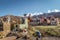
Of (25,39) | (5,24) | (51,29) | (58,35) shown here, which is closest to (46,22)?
(51,29)

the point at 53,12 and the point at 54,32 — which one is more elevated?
the point at 53,12

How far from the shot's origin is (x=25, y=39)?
1516cm

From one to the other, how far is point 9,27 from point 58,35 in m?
5.94

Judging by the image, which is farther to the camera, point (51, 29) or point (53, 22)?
point (53, 22)

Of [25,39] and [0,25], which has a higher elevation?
[0,25]

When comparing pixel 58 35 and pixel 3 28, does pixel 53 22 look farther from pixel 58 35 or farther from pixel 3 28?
pixel 3 28

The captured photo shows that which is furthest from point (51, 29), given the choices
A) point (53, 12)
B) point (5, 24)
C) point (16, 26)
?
point (53, 12)

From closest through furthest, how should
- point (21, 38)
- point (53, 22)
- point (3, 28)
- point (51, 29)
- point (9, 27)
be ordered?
point (21, 38), point (3, 28), point (9, 27), point (51, 29), point (53, 22)

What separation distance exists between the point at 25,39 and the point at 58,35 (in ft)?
18.2

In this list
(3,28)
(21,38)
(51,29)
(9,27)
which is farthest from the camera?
A: (51,29)

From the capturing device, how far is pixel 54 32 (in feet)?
66.5

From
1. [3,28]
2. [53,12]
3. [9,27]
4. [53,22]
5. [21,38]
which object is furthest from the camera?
[53,12]

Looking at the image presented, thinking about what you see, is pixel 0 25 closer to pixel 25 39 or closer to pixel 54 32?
pixel 25 39

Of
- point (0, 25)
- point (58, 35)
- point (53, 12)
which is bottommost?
point (58, 35)
